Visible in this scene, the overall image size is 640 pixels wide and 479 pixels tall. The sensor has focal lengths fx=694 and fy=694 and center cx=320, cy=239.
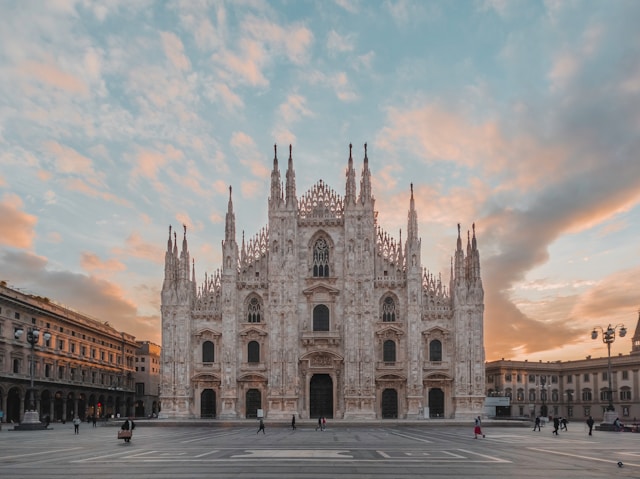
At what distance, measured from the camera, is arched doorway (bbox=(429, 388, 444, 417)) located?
A: 66.6 metres

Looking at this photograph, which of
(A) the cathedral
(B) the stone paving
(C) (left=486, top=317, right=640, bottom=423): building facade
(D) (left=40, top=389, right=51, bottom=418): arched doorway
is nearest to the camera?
(B) the stone paving

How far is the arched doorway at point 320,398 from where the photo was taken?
220 ft

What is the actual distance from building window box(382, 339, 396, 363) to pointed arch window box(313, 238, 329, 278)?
897 cm

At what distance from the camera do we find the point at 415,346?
65.9 m

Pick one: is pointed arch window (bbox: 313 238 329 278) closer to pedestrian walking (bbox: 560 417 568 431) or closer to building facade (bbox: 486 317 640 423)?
pedestrian walking (bbox: 560 417 568 431)

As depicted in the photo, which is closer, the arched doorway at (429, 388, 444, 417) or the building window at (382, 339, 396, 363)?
the arched doorway at (429, 388, 444, 417)

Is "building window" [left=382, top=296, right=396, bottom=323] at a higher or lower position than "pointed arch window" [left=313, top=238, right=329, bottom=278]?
lower

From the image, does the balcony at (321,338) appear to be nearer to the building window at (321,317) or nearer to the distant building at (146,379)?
the building window at (321,317)

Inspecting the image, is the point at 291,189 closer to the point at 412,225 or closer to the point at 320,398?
the point at 412,225

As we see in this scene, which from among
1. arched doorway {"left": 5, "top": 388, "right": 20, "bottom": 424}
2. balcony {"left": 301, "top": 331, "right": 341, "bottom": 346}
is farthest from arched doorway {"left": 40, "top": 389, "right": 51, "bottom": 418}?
balcony {"left": 301, "top": 331, "right": 341, "bottom": 346}

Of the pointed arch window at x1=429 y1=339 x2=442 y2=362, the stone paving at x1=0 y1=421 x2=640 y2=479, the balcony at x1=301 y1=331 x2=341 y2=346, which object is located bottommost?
the stone paving at x1=0 y1=421 x2=640 y2=479

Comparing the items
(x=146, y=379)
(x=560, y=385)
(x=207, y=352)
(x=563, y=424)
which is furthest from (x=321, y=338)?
(x=560, y=385)

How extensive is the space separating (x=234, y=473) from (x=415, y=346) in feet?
155

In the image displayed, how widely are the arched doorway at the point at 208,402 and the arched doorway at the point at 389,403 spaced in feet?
54.0
